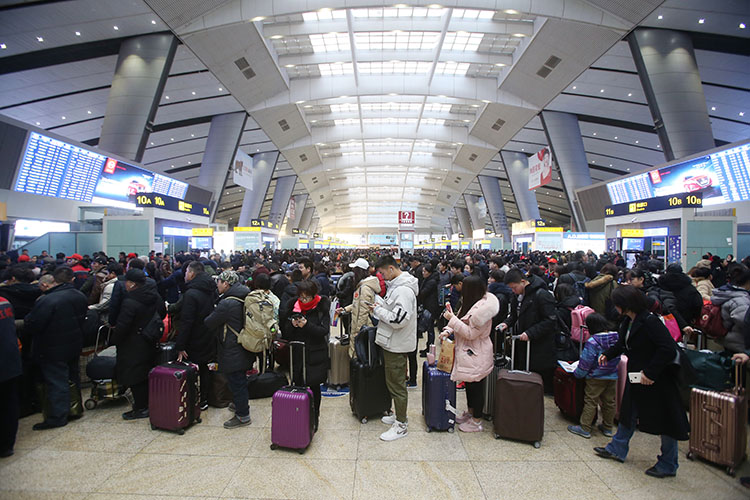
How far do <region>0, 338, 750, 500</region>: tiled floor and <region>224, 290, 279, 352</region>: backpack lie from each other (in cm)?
84

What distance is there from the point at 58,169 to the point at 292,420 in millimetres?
13622

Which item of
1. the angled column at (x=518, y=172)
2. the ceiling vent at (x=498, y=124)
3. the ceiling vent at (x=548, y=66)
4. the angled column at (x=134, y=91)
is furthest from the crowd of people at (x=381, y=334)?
the angled column at (x=518, y=172)

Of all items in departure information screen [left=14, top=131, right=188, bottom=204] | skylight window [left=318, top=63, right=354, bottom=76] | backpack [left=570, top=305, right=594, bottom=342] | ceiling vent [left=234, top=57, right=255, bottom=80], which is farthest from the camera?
skylight window [left=318, top=63, right=354, bottom=76]

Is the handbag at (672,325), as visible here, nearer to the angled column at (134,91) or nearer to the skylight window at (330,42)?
the angled column at (134,91)

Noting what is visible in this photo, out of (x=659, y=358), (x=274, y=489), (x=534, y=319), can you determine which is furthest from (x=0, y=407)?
(x=659, y=358)

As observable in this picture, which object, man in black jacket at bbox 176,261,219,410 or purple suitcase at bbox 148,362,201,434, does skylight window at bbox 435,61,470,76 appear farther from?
purple suitcase at bbox 148,362,201,434

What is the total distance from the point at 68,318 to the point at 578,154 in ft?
78.7

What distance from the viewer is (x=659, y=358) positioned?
8.11 ft

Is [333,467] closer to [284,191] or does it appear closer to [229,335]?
[229,335]

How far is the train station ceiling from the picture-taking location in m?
13.0

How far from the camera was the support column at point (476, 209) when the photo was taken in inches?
1746

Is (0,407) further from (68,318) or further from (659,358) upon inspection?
(659,358)

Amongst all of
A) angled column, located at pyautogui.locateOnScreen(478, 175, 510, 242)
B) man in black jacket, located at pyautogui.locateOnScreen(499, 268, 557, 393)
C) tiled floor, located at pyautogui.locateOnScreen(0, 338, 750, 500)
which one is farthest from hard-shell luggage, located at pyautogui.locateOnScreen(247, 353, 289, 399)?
angled column, located at pyautogui.locateOnScreen(478, 175, 510, 242)

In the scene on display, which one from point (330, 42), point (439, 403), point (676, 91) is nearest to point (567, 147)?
point (676, 91)
